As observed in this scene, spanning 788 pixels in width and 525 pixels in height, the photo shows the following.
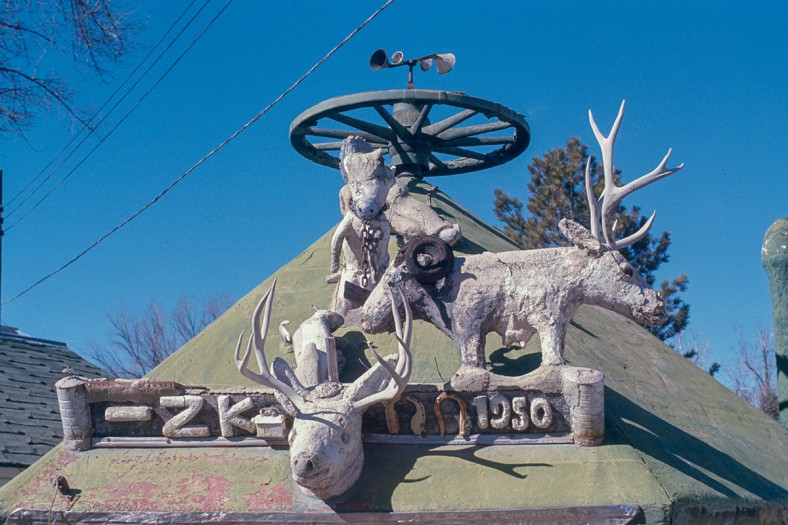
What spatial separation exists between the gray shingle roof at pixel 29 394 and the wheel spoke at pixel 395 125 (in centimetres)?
536

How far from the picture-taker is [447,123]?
1244 centimetres

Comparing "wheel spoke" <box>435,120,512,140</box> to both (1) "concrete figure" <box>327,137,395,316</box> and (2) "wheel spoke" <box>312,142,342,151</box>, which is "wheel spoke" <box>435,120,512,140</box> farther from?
(1) "concrete figure" <box>327,137,395,316</box>

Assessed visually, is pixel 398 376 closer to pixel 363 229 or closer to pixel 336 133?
pixel 363 229

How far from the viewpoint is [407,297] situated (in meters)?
8.51

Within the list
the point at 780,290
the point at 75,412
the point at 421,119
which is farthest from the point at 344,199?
the point at 780,290

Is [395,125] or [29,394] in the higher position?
[395,125]

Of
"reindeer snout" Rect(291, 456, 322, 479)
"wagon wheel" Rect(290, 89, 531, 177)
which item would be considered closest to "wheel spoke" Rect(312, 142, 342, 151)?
"wagon wheel" Rect(290, 89, 531, 177)

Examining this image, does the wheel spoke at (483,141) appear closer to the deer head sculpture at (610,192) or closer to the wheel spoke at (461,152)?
the wheel spoke at (461,152)

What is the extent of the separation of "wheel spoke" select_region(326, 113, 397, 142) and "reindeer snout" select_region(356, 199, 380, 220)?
6.95 feet

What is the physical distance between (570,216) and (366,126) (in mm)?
12365

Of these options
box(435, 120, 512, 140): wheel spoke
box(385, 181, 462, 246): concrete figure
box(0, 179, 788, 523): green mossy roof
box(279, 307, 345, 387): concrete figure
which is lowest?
box(0, 179, 788, 523): green mossy roof

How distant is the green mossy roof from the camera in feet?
24.6

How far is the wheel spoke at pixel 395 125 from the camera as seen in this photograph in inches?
455

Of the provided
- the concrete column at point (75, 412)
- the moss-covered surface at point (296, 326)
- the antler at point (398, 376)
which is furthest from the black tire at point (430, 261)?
the concrete column at point (75, 412)
